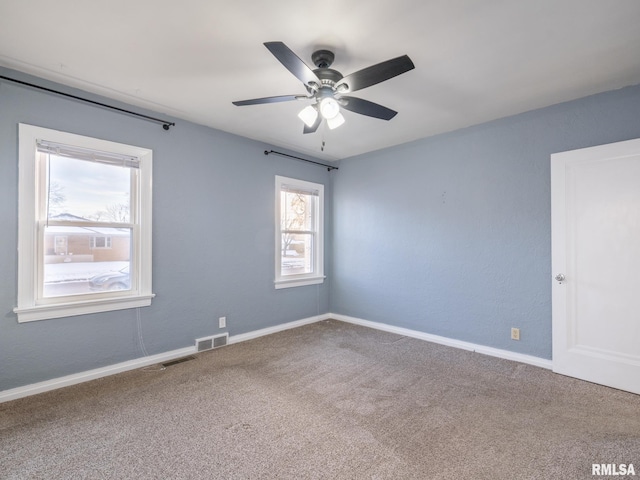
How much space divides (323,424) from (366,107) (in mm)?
2288

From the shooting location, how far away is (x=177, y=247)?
3354 millimetres

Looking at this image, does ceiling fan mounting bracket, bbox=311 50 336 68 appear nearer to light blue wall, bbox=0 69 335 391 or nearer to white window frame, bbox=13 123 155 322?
light blue wall, bbox=0 69 335 391

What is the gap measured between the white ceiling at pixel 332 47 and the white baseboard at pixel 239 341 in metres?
2.50

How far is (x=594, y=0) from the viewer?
171 cm

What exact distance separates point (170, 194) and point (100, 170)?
629 mm

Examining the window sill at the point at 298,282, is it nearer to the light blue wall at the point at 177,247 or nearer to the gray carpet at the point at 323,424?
the light blue wall at the point at 177,247

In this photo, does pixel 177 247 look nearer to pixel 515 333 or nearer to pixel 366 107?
pixel 366 107

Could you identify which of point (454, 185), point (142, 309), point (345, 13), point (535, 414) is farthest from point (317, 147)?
point (535, 414)

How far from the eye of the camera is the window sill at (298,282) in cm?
431

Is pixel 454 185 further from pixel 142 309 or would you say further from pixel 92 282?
pixel 92 282

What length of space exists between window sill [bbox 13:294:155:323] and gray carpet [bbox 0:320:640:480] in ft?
2.02

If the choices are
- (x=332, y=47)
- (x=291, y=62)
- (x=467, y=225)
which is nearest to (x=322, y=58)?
(x=332, y=47)
